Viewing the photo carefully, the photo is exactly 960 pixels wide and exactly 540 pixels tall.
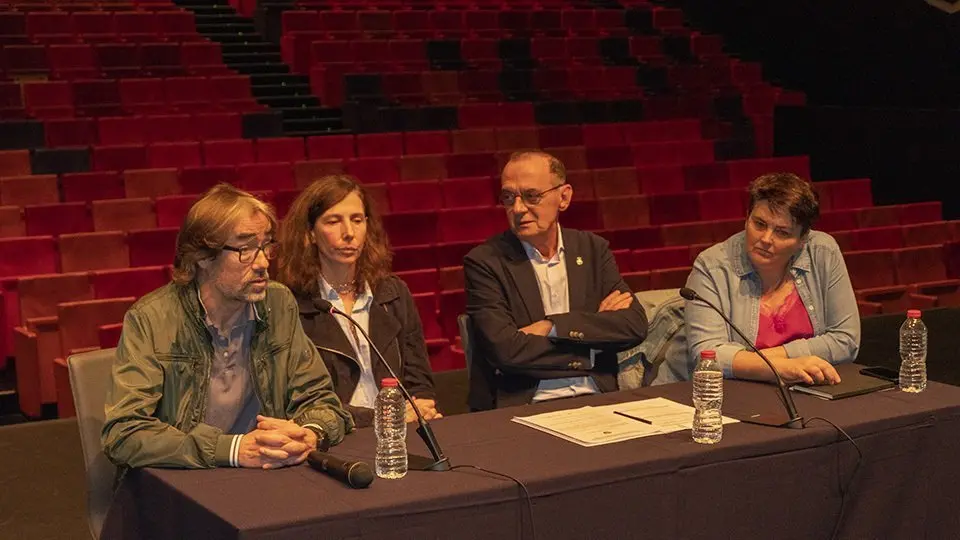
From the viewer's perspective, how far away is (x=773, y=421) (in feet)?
8.58

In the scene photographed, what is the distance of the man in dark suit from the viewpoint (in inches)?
124

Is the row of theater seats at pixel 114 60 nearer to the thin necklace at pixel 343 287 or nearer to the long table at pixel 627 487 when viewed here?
the thin necklace at pixel 343 287

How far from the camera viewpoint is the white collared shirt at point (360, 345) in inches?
120

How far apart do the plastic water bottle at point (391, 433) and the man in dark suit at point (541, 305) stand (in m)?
0.80

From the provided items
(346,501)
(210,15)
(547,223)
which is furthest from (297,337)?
(210,15)

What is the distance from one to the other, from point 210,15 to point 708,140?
13.4ft

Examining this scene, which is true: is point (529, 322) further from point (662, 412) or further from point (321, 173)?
point (321, 173)

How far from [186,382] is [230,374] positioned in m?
0.11

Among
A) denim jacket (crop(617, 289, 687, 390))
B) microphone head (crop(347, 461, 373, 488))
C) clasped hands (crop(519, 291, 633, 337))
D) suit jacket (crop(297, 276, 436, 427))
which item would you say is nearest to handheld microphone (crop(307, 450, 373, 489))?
microphone head (crop(347, 461, 373, 488))

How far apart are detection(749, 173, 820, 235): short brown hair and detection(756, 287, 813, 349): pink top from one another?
20cm

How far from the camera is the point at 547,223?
3.28 m

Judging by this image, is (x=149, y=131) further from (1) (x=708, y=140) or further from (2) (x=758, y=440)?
(2) (x=758, y=440)

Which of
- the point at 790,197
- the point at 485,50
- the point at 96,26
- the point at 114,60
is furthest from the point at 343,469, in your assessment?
the point at 485,50

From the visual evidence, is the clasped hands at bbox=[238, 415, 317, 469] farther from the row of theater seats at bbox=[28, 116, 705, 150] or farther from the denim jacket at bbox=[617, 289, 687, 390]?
the row of theater seats at bbox=[28, 116, 705, 150]
